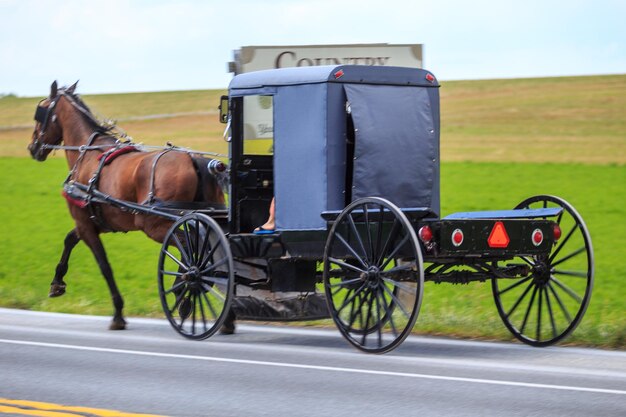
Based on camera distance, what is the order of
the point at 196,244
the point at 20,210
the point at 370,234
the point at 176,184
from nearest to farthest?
the point at 370,234 < the point at 196,244 < the point at 176,184 < the point at 20,210

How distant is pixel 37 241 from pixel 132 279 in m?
6.11

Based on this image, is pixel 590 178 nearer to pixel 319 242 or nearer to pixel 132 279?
pixel 132 279

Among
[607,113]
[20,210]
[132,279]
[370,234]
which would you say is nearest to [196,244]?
[370,234]

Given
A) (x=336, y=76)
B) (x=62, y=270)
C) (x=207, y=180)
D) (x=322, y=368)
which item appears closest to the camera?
(x=322, y=368)

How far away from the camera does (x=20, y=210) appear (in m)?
30.3

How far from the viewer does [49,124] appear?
1440 cm

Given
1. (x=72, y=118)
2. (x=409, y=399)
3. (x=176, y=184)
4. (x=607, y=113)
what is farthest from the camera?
(x=607, y=113)

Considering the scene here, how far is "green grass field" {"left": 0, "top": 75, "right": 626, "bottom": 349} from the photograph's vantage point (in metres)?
15.5

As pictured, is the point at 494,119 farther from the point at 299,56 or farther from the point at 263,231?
the point at 263,231

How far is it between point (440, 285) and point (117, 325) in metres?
6.56

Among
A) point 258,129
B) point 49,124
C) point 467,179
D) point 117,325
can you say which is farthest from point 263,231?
point 467,179

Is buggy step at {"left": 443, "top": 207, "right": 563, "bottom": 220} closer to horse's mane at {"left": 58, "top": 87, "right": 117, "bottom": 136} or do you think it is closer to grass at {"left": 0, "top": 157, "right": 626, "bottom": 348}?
grass at {"left": 0, "top": 157, "right": 626, "bottom": 348}

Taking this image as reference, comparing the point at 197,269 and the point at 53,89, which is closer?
the point at 197,269

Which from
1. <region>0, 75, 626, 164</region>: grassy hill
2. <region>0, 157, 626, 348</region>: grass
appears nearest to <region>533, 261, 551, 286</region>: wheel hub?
<region>0, 157, 626, 348</region>: grass
